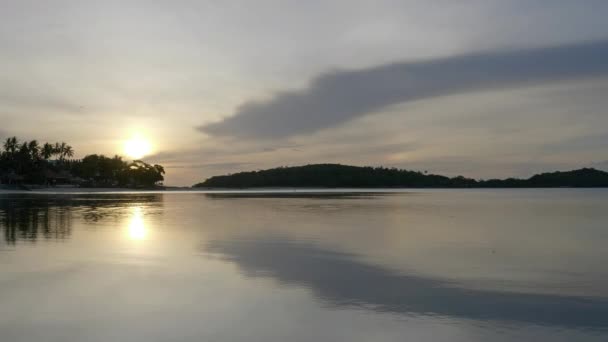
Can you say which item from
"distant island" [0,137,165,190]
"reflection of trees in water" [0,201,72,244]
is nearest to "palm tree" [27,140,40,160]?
"distant island" [0,137,165,190]

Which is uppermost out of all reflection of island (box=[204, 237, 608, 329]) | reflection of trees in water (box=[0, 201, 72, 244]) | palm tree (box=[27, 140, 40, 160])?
palm tree (box=[27, 140, 40, 160])

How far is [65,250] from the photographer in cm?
1880

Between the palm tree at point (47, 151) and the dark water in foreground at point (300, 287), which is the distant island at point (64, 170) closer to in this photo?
the palm tree at point (47, 151)

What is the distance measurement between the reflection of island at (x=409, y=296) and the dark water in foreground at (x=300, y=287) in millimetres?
44

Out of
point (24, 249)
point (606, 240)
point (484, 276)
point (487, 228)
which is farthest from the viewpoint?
point (487, 228)

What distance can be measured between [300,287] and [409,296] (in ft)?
9.52

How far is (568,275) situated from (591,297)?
3.01 m

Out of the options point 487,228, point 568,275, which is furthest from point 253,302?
point 487,228

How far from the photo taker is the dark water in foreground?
930 centimetres

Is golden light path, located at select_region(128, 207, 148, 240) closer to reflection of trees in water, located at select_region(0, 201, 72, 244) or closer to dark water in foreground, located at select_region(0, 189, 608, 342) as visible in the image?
dark water in foreground, located at select_region(0, 189, 608, 342)

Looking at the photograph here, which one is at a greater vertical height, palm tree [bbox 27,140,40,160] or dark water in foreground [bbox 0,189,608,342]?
palm tree [bbox 27,140,40,160]

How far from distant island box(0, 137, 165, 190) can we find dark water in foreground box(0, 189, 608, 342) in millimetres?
112665

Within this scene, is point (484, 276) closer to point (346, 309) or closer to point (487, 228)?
point (346, 309)

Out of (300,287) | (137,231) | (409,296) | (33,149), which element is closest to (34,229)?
(137,231)
